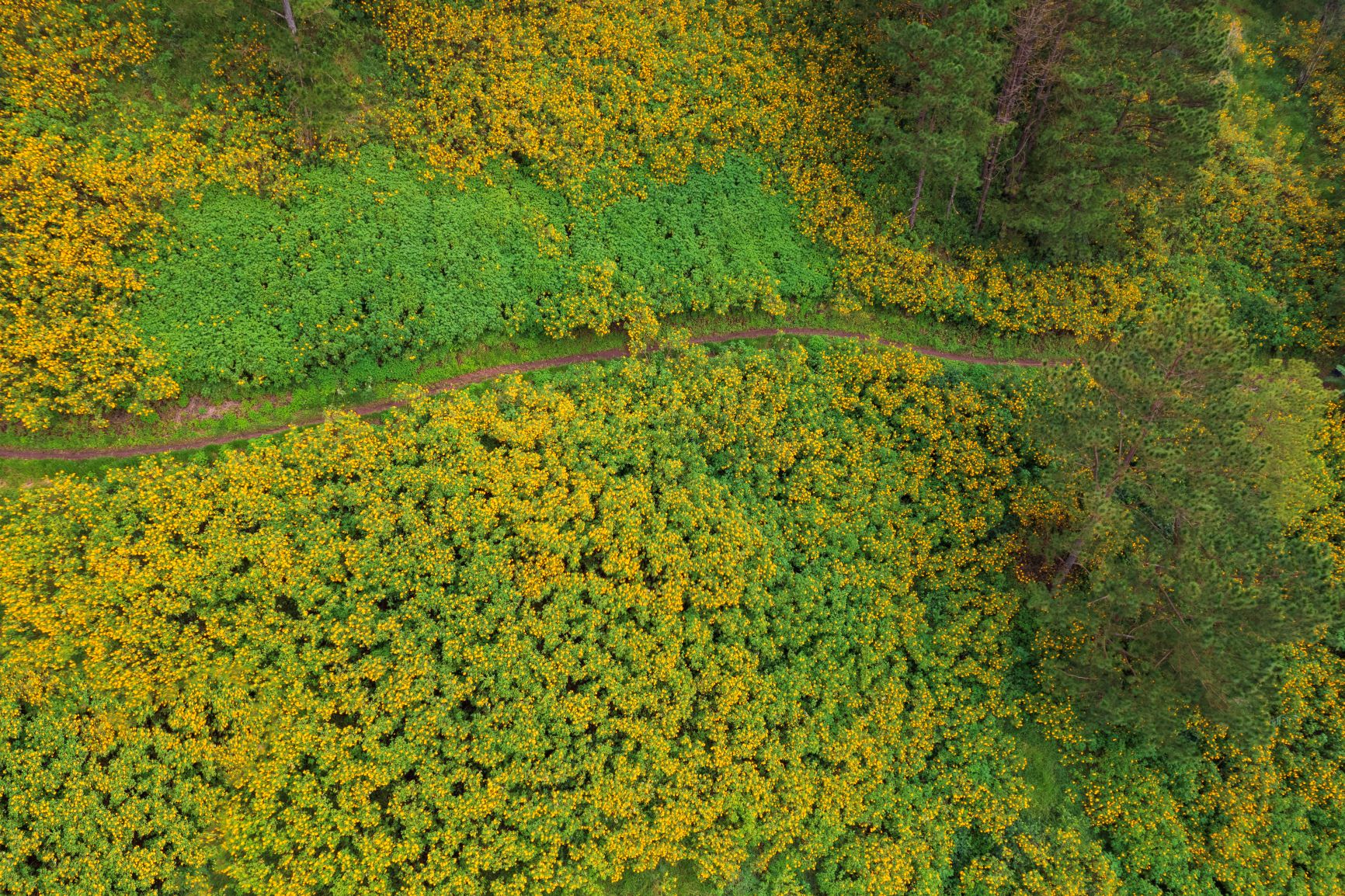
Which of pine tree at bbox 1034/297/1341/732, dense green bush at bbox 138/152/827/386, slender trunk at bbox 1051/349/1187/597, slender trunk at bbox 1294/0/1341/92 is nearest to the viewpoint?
pine tree at bbox 1034/297/1341/732

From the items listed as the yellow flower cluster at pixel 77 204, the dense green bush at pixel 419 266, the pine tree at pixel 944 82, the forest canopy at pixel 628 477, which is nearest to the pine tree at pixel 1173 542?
the forest canopy at pixel 628 477

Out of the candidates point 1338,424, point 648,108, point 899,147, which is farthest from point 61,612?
point 1338,424

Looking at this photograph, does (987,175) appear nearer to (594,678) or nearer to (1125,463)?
(1125,463)

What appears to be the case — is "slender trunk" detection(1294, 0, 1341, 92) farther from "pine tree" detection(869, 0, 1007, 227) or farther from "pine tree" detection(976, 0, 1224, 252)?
"pine tree" detection(869, 0, 1007, 227)

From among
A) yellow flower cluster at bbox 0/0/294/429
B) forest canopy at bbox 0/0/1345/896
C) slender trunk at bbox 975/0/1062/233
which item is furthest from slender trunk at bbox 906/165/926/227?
yellow flower cluster at bbox 0/0/294/429

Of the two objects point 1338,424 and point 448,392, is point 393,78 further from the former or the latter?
point 1338,424
